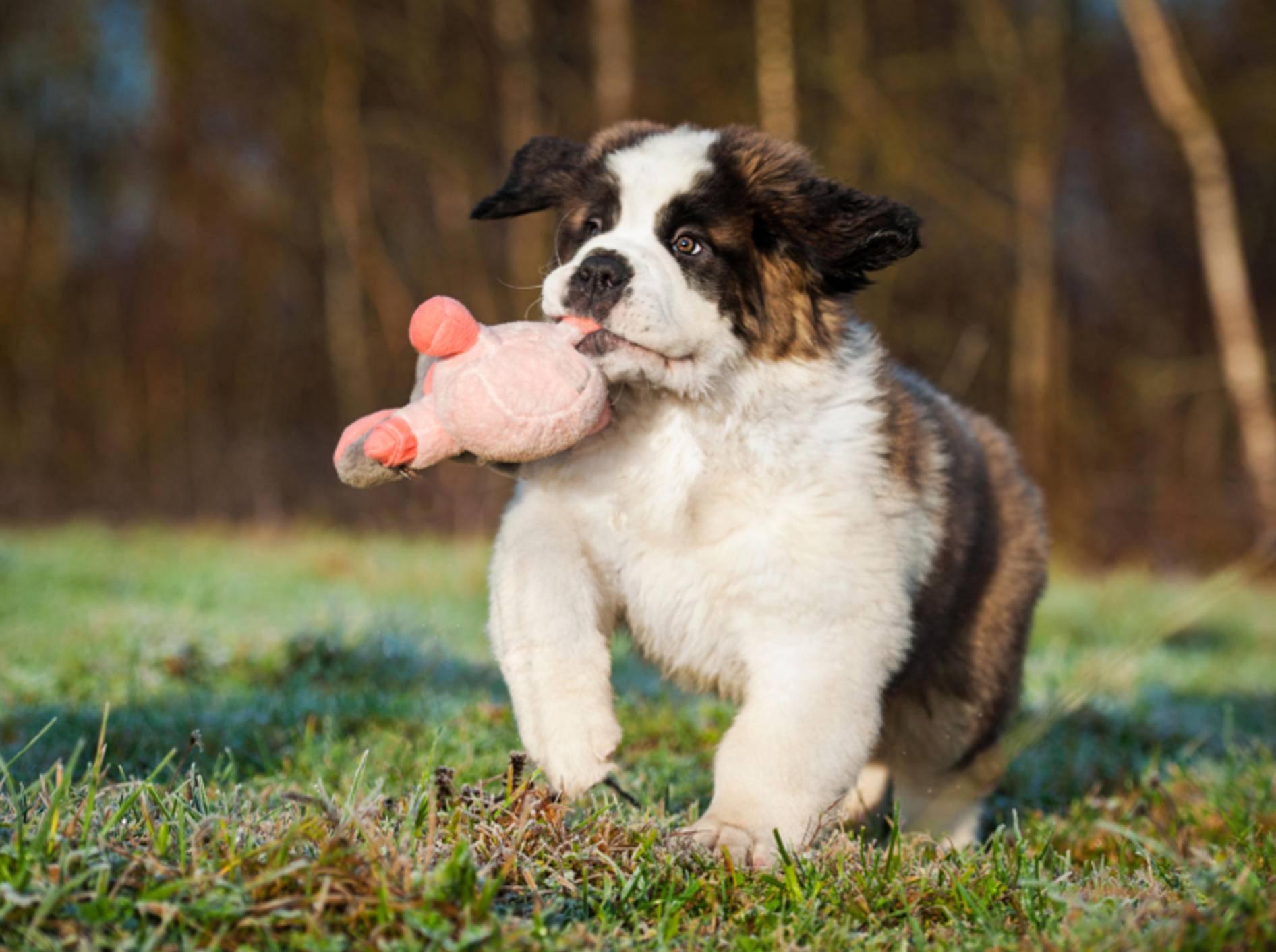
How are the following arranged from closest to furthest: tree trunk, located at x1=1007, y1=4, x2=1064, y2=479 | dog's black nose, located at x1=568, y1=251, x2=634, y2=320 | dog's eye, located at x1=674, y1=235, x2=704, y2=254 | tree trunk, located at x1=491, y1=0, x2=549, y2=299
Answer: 1. dog's black nose, located at x1=568, y1=251, x2=634, y2=320
2. dog's eye, located at x1=674, y1=235, x2=704, y2=254
3. tree trunk, located at x1=1007, y1=4, x2=1064, y2=479
4. tree trunk, located at x1=491, y1=0, x2=549, y2=299

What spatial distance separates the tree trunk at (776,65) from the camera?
12.2 m

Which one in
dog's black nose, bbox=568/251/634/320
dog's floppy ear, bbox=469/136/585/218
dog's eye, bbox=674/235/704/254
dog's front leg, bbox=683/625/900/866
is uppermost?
dog's floppy ear, bbox=469/136/585/218

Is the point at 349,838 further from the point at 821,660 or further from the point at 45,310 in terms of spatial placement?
the point at 45,310

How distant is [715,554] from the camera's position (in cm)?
276

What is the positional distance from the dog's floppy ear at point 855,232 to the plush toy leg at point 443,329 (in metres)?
0.93

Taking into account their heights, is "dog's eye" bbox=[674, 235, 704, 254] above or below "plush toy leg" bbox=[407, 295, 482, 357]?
above

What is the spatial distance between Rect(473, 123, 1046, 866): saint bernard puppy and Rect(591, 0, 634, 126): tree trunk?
917 cm

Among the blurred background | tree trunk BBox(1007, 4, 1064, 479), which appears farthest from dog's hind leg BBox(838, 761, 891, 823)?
tree trunk BBox(1007, 4, 1064, 479)

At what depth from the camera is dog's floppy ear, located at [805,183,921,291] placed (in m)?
2.94

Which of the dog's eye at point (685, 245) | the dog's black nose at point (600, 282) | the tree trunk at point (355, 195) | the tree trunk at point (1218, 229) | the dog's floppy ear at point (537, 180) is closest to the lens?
the dog's black nose at point (600, 282)

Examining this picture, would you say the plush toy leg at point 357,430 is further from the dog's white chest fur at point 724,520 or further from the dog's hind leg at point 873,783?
the dog's hind leg at point 873,783

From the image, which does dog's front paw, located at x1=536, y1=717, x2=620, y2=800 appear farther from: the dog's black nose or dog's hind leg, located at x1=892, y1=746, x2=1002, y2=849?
dog's hind leg, located at x1=892, y1=746, x2=1002, y2=849

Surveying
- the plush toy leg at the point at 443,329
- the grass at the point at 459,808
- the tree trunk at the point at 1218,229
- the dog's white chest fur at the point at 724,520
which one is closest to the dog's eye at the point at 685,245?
the dog's white chest fur at the point at 724,520

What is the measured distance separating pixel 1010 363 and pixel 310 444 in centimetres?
834
